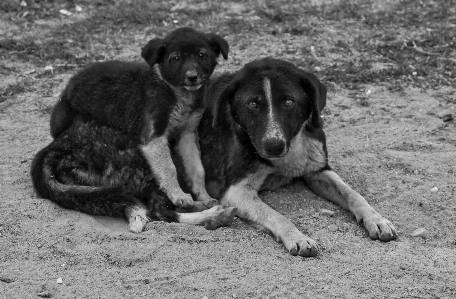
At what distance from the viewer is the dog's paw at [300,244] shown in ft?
20.4

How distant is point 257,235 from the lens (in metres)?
6.64

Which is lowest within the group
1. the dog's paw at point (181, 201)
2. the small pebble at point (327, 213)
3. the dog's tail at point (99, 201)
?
the dog's tail at point (99, 201)

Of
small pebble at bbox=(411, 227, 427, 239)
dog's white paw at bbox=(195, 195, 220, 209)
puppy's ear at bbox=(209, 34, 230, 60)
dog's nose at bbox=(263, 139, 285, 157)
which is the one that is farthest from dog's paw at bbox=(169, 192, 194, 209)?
small pebble at bbox=(411, 227, 427, 239)

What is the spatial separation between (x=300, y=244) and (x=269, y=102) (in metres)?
1.23

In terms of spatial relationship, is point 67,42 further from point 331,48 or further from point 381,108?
point 381,108

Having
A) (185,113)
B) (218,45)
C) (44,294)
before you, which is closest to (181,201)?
(185,113)

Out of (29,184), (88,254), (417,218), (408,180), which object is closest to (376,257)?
(417,218)

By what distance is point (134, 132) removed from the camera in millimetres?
7270

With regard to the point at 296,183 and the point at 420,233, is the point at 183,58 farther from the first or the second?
the point at 420,233

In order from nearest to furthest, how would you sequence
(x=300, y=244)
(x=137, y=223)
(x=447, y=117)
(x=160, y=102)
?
(x=300, y=244) → (x=137, y=223) → (x=160, y=102) → (x=447, y=117)

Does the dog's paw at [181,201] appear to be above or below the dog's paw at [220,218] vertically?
below

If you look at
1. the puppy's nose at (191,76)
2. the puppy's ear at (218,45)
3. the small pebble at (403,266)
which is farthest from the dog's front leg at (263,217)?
the puppy's ear at (218,45)

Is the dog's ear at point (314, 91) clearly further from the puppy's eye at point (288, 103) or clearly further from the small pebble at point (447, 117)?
the small pebble at point (447, 117)

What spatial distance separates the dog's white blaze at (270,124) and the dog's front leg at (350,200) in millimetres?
924
